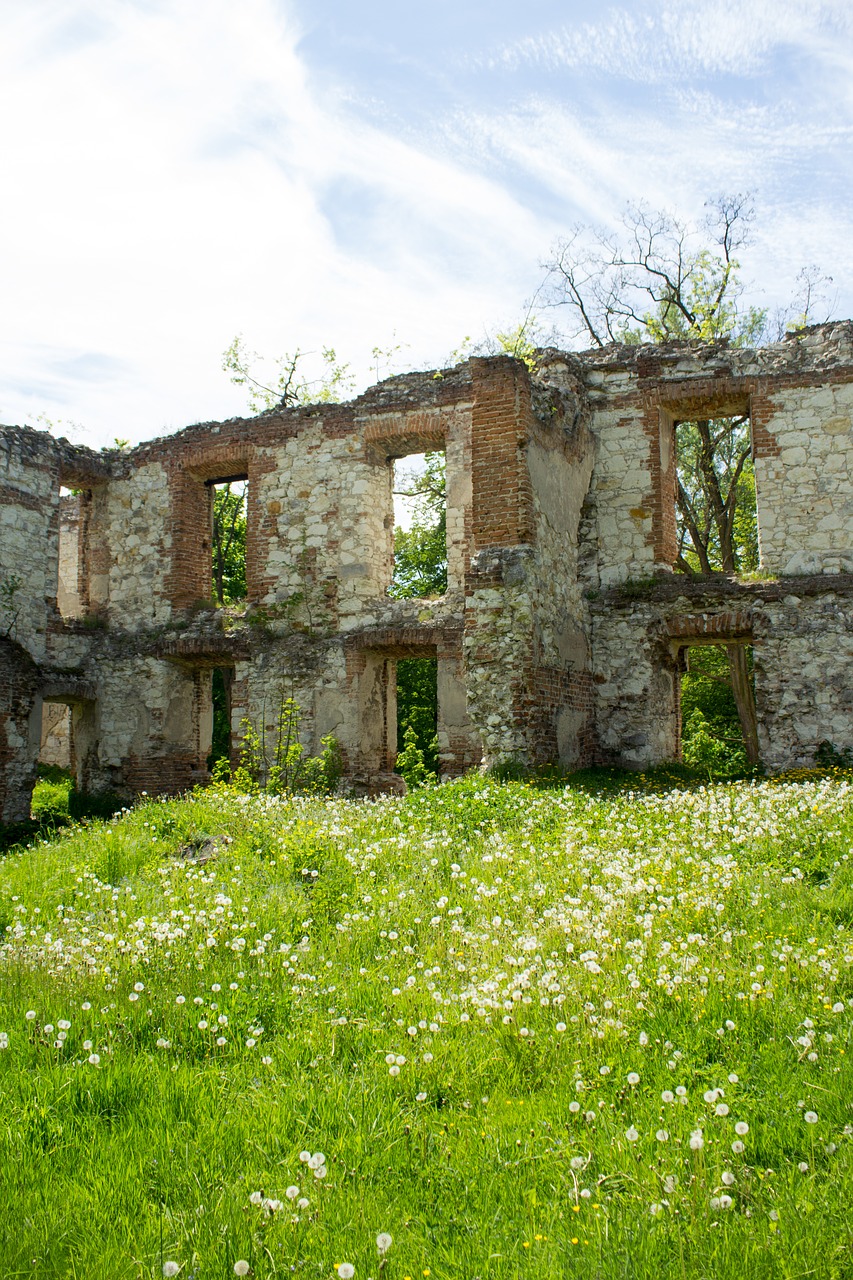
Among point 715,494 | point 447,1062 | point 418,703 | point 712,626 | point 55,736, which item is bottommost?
point 447,1062

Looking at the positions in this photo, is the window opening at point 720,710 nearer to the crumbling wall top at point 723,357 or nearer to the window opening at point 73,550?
the crumbling wall top at point 723,357

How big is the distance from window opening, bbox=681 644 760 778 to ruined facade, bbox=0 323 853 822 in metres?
5.66

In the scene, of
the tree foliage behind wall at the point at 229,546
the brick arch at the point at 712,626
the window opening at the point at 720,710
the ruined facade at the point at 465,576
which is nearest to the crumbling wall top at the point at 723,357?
the ruined facade at the point at 465,576

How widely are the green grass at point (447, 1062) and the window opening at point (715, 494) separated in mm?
12518

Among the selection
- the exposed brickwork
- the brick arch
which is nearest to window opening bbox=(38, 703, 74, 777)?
the exposed brickwork

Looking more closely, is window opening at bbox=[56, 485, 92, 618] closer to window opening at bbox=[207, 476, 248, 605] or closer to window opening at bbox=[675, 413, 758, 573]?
window opening at bbox=[207, 476, 248, 605]

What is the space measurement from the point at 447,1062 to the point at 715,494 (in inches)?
660

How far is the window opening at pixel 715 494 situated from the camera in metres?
18.7

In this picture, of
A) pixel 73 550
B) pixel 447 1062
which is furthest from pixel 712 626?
pixel 73 550

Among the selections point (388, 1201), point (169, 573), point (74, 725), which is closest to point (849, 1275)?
point (388, 1201)

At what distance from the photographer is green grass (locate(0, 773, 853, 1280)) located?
2781mm

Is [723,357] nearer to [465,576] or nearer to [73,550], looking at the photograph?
[465,576]

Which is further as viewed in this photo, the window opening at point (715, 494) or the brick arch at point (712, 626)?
the window opening at point (715, 494)

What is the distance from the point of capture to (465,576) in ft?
37.6
